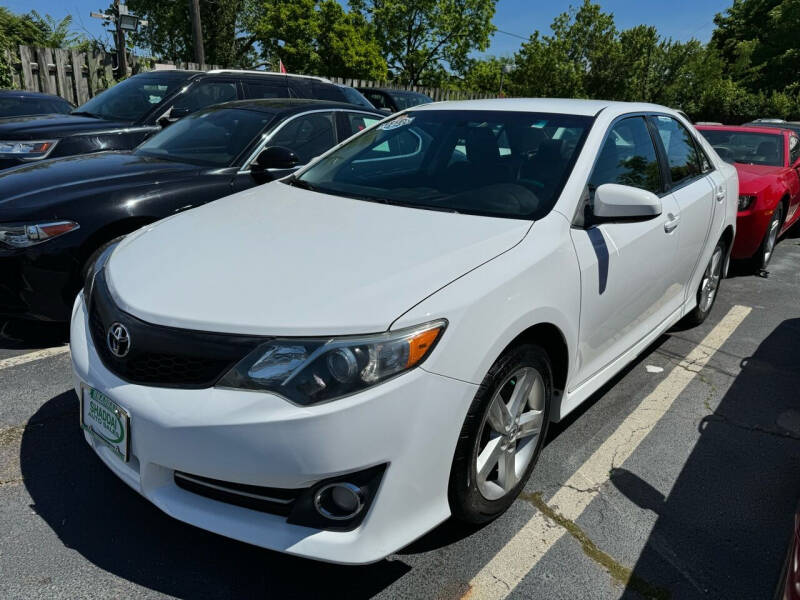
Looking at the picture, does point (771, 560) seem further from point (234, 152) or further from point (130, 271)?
point (234, 152)

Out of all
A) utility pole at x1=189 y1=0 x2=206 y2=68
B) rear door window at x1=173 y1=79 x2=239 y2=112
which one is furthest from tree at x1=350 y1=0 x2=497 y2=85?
rear door window at x1=173 y1=79 x2=239 y2=112

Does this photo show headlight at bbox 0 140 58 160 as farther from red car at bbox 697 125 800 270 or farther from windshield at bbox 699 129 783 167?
windshield at bbox 699 129 783 167

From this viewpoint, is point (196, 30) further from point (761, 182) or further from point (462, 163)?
point (462, 163)

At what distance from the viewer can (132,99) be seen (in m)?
7.09

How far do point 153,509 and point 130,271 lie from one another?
93 centimetres

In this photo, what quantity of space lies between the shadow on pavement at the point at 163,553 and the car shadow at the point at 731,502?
1016 mm

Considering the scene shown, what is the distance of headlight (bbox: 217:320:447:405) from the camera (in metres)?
1.80

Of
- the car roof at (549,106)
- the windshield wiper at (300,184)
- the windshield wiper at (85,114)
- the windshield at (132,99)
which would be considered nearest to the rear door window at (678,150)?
the car roof at (549,106)

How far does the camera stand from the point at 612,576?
7.29 feet

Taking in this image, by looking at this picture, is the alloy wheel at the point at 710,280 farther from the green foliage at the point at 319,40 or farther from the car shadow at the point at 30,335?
the green foliage at the point at 319,40

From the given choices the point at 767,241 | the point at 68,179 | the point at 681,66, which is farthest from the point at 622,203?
the point at 681,66

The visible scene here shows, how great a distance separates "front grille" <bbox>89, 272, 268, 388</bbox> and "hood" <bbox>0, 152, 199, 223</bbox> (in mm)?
2033

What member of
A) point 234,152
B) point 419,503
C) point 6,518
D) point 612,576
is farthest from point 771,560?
point 234,152

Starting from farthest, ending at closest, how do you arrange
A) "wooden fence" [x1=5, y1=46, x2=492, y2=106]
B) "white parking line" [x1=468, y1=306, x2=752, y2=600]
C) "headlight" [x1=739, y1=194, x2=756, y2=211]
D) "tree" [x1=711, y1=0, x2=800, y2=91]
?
"tree" [x1=711, y1=0, x2=800, y2=91] → "wooden fence" [x1=5, y1=46, x2=492, y2=106] → "headlight" [x1=739, y1=194, x2=756, y2=211] → "white parking line" [x1=468, y1=306, x2=752, y2=600]
